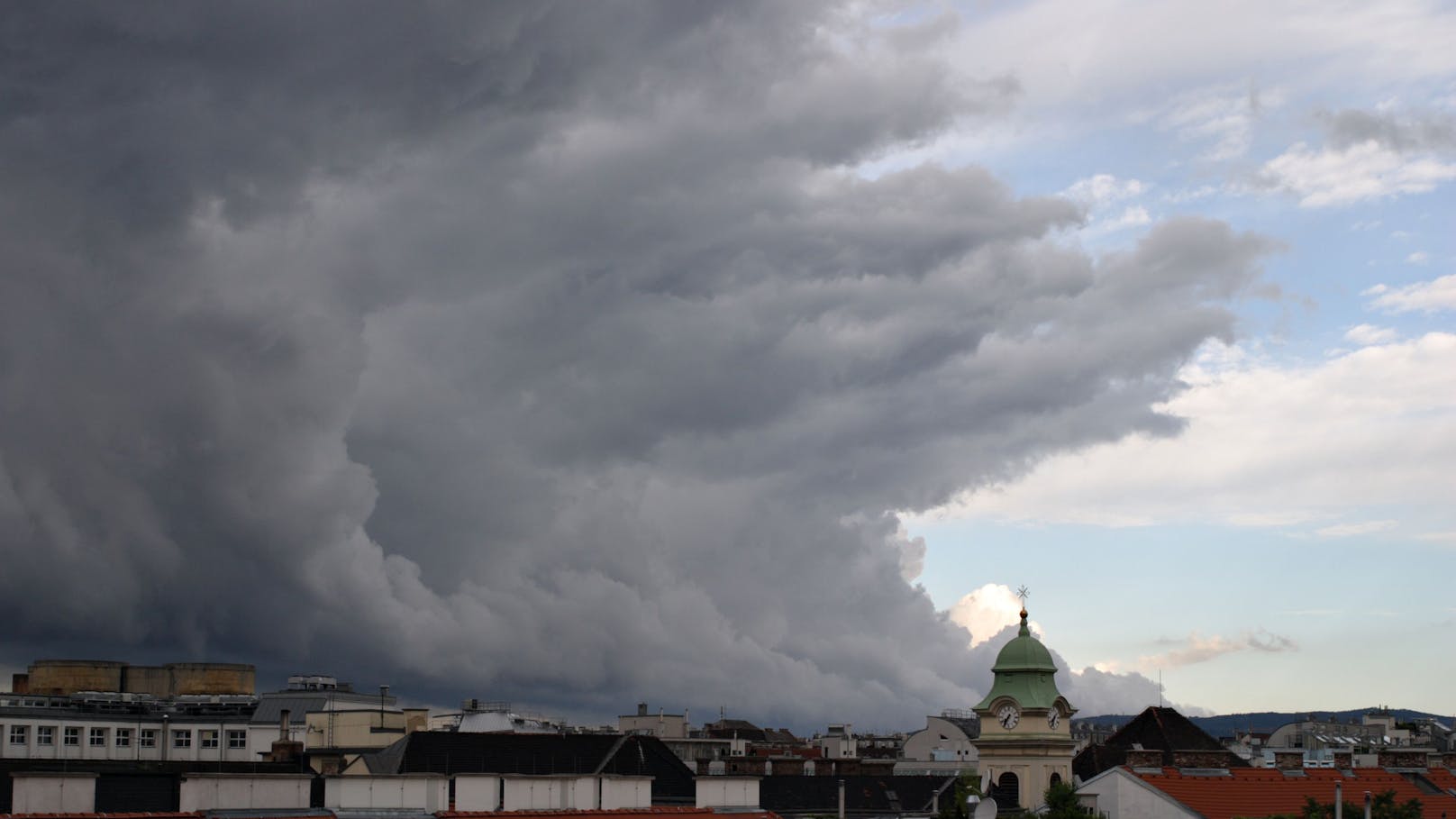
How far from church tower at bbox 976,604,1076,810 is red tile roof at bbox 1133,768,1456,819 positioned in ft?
32.8

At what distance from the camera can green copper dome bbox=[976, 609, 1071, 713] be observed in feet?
427

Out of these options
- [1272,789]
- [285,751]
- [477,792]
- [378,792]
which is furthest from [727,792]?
[285,751]

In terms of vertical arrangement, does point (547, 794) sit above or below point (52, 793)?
below

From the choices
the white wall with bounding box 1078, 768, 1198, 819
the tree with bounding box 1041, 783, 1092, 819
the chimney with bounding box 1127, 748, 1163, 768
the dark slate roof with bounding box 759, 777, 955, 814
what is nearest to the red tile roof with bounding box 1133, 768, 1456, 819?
the white wall with bounding box 1078, 768, 1198, 819

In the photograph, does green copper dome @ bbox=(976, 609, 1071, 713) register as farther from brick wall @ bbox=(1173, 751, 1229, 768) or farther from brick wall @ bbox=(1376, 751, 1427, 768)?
brick wall @ bbox=(1376, 751, 1427, 768)

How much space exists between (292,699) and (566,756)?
6831 centimetres

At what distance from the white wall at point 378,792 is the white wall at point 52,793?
10197 mm

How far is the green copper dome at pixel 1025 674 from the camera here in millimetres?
130250

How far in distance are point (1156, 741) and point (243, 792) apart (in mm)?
86232

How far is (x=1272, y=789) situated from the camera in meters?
116

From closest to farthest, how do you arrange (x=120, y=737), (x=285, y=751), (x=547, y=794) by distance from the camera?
(x=547, y=794)
(x=285, y=751)
(x=120, y=737)

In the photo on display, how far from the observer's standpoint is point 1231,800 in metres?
112

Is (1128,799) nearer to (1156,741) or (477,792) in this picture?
(1156,741)

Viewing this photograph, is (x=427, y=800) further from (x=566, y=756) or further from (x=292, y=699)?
(x=292, y=699)
